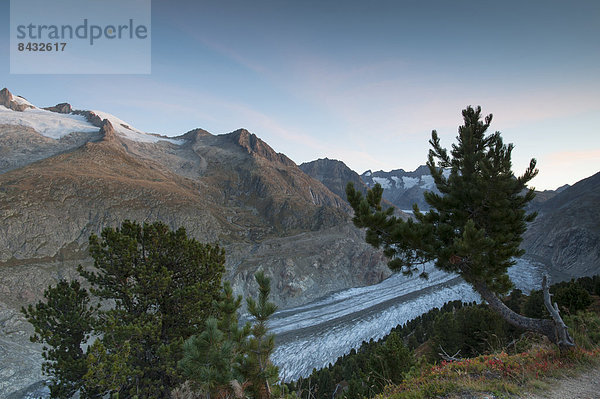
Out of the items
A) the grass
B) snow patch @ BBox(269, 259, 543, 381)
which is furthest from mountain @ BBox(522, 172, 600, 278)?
the grass

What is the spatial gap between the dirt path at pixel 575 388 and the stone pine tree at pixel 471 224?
278 centimetres

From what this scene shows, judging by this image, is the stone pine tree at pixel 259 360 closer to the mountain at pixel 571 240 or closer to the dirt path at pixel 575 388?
the dirt path at pixel 575 388

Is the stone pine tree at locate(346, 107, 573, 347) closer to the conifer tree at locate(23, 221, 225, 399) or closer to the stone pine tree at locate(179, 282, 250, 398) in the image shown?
the stone pine tree at locate(179, 282, 250, 398)

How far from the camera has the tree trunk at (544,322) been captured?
740cm

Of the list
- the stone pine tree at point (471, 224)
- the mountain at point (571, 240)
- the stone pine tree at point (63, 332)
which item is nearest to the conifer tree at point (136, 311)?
the stone pine tree at point (63, 332)

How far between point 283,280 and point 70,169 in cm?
8335

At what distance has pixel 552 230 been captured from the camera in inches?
3971

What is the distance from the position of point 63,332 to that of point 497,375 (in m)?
17.6

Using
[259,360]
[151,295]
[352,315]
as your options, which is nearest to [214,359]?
[259,360]

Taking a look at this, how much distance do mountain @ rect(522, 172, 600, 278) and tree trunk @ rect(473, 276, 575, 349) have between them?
92543 mm

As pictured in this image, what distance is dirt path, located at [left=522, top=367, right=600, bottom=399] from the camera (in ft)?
18.7

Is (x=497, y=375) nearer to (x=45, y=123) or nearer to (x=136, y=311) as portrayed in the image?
(x=136, y=311)

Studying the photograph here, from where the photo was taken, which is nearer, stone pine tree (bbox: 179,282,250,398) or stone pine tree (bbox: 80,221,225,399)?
stone pine tree (bbox: 179,282,250,398)

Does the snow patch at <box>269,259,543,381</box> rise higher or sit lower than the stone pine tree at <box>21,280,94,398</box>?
lower
